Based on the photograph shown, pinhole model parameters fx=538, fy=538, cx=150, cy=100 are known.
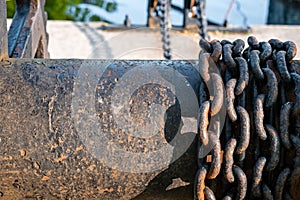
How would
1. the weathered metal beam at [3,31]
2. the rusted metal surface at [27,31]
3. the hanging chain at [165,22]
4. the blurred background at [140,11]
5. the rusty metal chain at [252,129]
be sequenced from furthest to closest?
1. the blurred background at [140,11]
2. the hanging chain at [165,22]
3. the rusted metal surface at [27,31]
4. the weathered metal beam at [3,31]
5. the rusty metal chain at [252,129]

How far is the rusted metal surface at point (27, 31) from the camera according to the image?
1508 millimetres

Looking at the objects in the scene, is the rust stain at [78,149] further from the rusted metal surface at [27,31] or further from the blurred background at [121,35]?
the blurred background at [121,35]

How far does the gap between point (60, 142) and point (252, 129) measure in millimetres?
371

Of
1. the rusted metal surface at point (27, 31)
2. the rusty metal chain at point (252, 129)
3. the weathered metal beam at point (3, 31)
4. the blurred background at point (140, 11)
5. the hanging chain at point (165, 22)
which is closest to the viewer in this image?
the rusty metal chain at point (252, 129)

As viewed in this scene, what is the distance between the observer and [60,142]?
3.44ft

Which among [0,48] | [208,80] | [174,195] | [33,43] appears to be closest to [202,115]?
[208,80]

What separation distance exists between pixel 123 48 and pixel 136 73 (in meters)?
2.43

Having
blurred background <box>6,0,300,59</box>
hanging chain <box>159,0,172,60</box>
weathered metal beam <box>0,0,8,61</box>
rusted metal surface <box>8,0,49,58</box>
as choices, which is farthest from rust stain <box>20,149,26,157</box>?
hanging chain <box>159,0,172,60</box>

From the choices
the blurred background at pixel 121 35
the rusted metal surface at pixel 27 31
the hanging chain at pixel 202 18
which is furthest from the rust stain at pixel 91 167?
the hanging chain at pixel 202 18

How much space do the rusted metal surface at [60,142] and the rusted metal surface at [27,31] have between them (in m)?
0.41

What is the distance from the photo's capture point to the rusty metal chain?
100 centimetres

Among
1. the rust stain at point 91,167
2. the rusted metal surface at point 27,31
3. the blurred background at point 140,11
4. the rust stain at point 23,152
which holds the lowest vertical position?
the blurred background at point 140,11

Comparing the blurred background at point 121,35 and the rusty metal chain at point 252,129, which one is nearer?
the rusty metal chain at point 252,129

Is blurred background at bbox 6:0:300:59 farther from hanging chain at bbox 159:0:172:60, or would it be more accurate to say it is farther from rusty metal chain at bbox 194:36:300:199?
rusty metal chain at bbox 194:36:300:199
